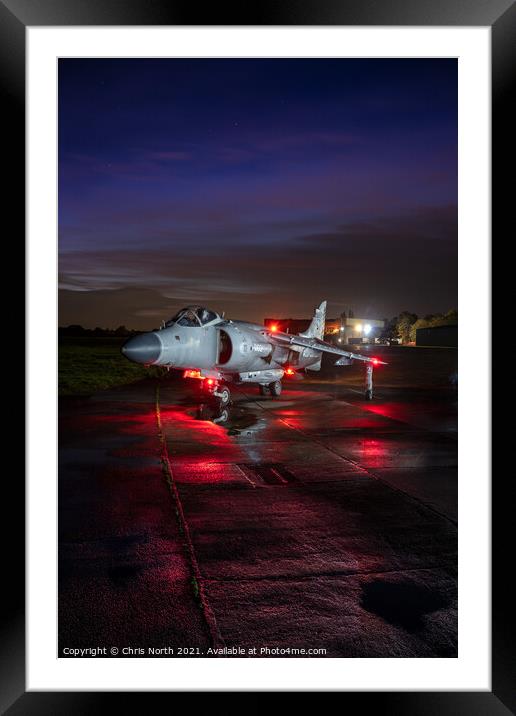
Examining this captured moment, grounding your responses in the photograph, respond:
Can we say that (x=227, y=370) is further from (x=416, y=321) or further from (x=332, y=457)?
(x=416, y=321)

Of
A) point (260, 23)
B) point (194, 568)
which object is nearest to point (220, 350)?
point (194, 568)

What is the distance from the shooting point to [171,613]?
346 centimetres

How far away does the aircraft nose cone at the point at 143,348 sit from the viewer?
9094 millimetres

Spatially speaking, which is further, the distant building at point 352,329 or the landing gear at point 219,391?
the distant building at point 352,329

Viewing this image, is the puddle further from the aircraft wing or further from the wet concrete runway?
the aircraft wing

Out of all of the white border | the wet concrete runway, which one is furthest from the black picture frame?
the wet concrete runway

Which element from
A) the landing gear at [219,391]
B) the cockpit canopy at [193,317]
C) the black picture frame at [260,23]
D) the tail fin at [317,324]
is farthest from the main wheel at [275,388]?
the black picture frame at [260,23]

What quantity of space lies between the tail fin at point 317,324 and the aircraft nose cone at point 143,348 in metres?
9.70

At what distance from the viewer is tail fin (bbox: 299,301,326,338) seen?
1892cm

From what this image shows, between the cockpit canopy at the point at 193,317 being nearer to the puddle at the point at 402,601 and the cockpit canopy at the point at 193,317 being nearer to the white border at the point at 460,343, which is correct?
the white border at the point at 460,343

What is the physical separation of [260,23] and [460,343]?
282 cm

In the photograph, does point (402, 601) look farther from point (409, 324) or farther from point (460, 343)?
point (409, 324)

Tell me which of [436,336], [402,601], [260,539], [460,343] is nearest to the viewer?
[402,601]

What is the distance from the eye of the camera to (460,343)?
3.93 metres
